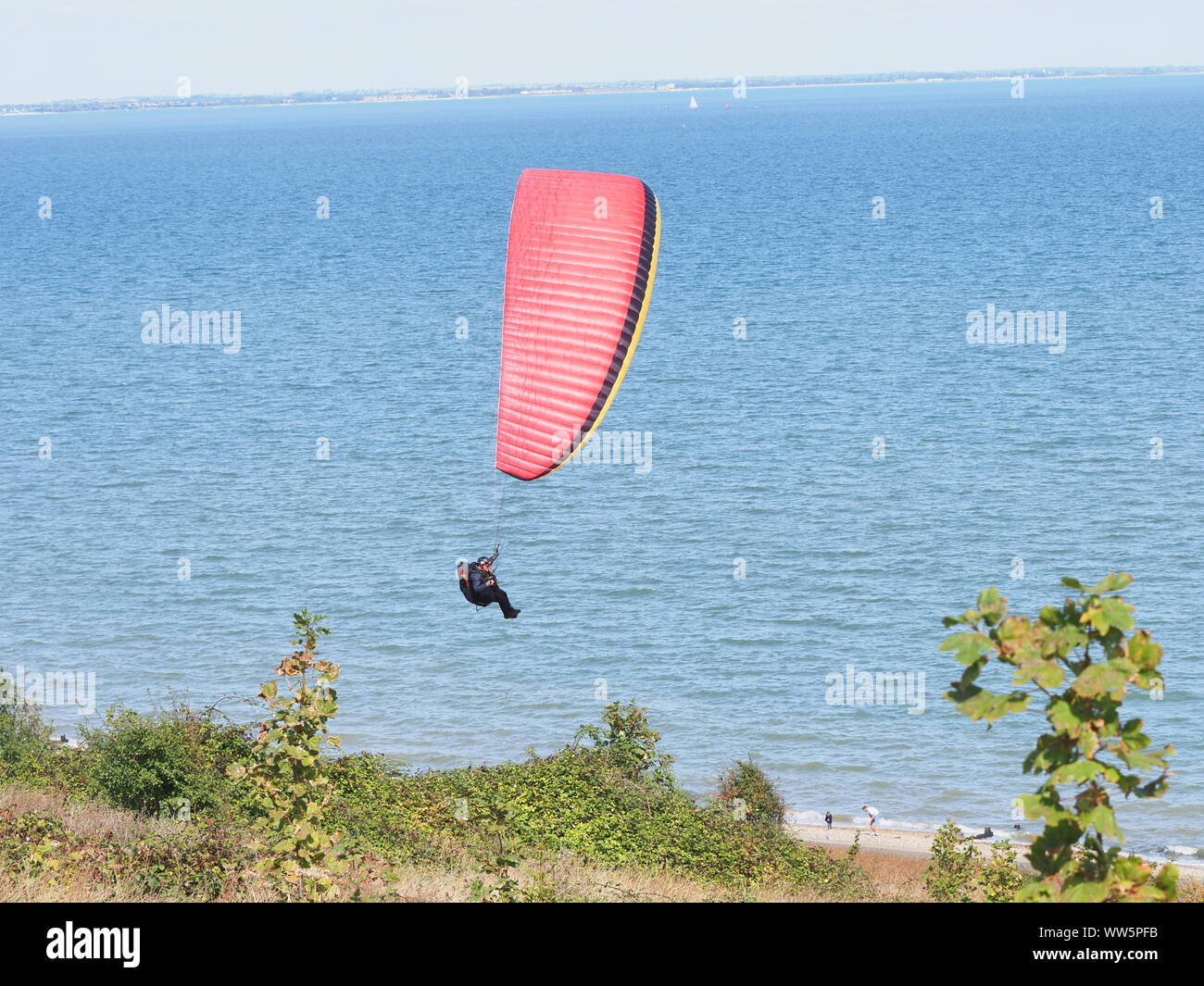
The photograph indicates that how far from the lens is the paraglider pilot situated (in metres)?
19.5

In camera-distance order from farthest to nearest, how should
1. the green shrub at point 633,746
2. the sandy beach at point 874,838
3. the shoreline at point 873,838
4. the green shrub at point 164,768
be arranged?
the sandy beach at point 874,838
the shoreline at point 873,838
the green shrub at point 633,746
the green shrub at point 164,768

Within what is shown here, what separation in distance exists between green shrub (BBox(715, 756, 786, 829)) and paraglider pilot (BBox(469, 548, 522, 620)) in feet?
44.4

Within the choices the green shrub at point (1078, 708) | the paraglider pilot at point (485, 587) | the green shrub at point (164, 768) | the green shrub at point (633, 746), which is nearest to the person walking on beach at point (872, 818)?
the green shrub at point (633, 746)

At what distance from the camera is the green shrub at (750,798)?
32344mm

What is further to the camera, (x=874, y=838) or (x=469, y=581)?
(x=874, y=838)

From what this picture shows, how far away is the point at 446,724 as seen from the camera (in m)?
42.3

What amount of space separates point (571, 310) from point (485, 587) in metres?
4.19

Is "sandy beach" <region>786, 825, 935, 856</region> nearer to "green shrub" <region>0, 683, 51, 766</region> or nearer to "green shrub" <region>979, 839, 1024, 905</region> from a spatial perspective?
"green shrub" <region>979, 839, 1024, 905</region>

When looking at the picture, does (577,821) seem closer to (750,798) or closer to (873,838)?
(750,798)

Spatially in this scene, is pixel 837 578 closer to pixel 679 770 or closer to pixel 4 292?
pixel 679 770

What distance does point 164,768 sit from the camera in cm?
2775

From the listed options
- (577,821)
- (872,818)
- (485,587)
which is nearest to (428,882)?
(485,587)

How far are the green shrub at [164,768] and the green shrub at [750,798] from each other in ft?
36.4

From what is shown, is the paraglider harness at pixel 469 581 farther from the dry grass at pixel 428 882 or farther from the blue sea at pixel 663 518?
the blue sea at pixel 663 518
